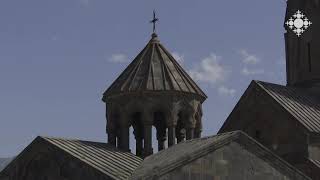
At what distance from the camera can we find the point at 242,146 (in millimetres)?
13039

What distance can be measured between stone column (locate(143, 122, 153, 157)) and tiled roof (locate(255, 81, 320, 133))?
3026 millimetres

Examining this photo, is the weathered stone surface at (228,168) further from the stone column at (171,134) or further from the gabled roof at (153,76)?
the gabled roof at (153,76)

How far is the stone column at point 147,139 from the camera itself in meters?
15.8

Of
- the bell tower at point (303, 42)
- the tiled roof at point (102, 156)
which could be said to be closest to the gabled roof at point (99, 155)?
the tiled roof at point (102, 156)

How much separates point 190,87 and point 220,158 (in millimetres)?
3817

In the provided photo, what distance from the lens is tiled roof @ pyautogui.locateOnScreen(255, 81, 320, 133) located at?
51.7 feet

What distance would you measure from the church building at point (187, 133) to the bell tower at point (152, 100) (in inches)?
0.9

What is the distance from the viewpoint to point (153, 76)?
1614 cm

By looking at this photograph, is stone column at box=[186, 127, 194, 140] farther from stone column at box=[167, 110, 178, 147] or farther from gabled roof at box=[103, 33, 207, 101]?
gabled roof at box=[103, 33, 207, 101]

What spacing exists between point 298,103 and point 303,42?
296 centimetres

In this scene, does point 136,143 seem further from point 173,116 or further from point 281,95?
point 281,95

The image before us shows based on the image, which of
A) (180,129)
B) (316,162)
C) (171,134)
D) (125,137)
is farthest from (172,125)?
(316,162)

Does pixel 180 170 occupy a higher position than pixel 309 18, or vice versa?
pixel 309 18

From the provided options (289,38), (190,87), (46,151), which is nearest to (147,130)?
(190,87)
